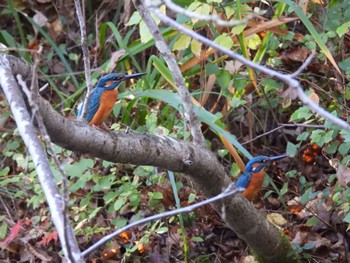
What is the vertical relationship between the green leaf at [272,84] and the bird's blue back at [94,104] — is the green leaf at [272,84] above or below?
below

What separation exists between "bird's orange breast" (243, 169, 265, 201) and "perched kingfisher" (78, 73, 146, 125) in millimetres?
981

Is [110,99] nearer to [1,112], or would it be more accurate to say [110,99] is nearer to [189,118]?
[189,118]

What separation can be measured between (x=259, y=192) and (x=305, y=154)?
1.38 ft

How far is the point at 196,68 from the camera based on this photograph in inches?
186

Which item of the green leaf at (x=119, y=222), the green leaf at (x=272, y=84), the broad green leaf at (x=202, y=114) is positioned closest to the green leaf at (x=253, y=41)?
the green leaf at (x=272, y=84)

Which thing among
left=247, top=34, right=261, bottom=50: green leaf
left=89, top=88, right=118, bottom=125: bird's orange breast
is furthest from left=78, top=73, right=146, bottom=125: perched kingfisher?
left=247, top=34, right=261, bottom=50: green leaf

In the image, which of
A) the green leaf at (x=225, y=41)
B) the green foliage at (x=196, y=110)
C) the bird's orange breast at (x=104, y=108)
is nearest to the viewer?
the green leaf at (x=225, y=41)

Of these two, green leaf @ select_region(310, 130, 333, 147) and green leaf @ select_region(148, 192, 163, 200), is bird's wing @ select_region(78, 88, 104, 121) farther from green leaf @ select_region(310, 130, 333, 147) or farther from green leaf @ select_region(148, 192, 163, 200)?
green leaf @ select_region(310, 130, 333, 147)

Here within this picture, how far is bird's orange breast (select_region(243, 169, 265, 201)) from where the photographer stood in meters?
4.44

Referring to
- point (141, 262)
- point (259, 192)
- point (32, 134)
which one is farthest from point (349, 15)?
point (32, 134)

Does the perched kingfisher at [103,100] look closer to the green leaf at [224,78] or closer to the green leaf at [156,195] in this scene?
the green leaf at [224,78]

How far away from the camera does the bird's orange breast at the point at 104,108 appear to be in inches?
150

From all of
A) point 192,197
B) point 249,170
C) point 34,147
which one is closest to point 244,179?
point 249,170

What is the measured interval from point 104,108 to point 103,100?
0.05 meters
